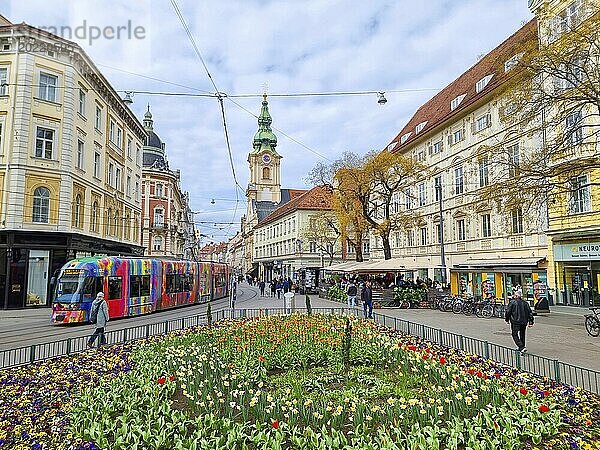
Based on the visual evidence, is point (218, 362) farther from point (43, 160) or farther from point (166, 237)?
point (166, 237)

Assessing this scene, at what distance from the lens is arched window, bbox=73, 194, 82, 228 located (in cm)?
3409

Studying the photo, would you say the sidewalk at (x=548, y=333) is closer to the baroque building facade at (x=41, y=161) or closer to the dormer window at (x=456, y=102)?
the dormer window at (x=456, y=102)

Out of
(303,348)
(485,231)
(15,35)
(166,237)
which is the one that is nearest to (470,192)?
(485,231)

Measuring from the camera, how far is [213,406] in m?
7.85

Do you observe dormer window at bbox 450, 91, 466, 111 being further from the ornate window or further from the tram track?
the ornate window

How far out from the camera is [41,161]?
1261 inches

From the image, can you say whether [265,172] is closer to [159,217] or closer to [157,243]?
[159,217]

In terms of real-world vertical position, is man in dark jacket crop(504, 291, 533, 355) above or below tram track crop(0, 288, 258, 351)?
above

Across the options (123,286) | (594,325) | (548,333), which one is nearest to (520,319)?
(594,325)

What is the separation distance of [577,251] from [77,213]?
1311 inches

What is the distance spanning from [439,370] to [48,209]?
30259 mm

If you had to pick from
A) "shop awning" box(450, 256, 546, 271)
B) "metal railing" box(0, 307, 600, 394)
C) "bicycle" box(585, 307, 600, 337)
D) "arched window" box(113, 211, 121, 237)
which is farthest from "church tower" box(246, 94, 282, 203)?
"bicycle" box(585, 307, 600, 337)

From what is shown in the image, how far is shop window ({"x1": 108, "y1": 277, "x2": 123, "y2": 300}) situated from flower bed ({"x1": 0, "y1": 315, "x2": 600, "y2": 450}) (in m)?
12.3

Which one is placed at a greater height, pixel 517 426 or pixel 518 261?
pixel 518 261
